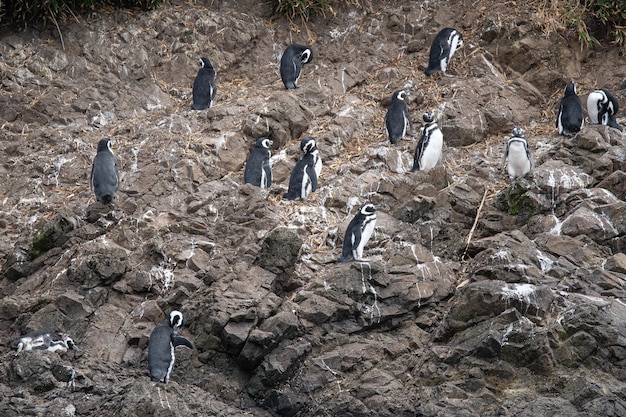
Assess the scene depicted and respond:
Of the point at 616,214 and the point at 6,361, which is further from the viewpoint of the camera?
the point at 616,214

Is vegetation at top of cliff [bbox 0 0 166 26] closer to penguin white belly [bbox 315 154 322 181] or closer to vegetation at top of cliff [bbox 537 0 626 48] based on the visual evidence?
penguin white belly [bbox 315 154 322 181]

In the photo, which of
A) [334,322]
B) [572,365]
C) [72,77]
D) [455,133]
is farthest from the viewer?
[72,77]

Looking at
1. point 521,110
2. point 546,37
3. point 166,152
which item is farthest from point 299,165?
point 546,37

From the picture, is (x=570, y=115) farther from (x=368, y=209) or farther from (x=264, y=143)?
(x=264, y=143)

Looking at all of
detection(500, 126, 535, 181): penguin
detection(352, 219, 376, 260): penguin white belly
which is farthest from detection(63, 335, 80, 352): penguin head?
detection(500, 126, 535, 181): penguin

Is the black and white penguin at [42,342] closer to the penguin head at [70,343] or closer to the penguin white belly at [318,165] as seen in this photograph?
the penguin head at [70,343]

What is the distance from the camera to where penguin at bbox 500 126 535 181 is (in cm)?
1055

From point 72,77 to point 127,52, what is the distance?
791 millimetres

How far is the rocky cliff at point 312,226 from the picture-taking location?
26.1 ft

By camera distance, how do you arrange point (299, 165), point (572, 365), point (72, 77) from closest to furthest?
point (572, 365) → point (299, 165) → point (72, 77)

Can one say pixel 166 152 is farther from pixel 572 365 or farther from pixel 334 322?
pixel 572 365

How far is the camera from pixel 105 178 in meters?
10.1

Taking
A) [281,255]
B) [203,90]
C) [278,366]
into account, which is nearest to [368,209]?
[281,255]

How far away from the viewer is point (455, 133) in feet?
38.2
